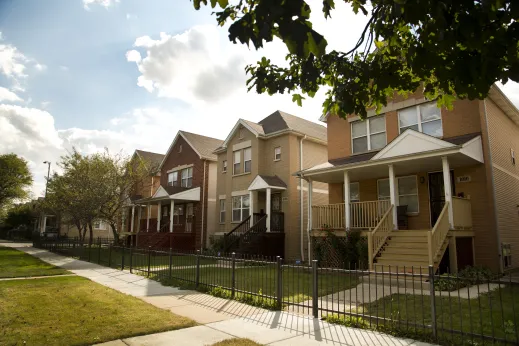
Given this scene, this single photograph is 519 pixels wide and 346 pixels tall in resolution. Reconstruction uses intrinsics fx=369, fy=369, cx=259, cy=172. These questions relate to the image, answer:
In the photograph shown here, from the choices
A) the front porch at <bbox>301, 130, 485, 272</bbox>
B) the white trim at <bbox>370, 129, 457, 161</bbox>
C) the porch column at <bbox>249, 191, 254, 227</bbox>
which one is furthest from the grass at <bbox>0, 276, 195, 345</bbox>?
the porch column at <bbox>249, 191, 254, 227</bbox>

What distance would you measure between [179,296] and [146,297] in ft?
2.87

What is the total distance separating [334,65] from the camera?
7172 millimetres

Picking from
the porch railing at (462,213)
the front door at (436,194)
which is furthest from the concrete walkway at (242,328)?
the front door at (436,194)

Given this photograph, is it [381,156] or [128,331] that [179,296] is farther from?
[381,156]

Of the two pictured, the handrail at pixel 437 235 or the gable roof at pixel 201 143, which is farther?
the gable roof at pixel 201 143

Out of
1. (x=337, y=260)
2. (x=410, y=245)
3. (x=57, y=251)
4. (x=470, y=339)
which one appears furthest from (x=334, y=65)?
(x=57, y=251)

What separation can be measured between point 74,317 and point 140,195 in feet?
97.9

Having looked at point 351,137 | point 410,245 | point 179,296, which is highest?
point 351,137

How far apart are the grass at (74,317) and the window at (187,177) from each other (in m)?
19.6

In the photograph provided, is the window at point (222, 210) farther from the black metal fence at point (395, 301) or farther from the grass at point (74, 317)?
the grass at point (74, 317)

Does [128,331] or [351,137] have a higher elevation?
[351,137]

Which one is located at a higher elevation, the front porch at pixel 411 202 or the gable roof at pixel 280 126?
the gable roof at pixel 280 126

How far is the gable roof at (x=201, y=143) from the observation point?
97.0ft

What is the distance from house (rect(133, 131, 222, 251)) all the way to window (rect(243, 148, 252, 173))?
15.7 ft
